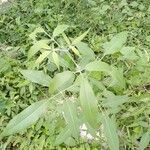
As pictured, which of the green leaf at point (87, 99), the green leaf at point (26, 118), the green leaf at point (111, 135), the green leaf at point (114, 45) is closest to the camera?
the green leaf at point (87, 99)

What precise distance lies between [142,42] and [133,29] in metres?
0.26

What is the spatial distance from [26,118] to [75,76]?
0.33 meters

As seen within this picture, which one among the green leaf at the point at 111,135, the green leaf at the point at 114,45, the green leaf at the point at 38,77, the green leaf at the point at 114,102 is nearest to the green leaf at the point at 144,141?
the green leaf at the point at 114,102

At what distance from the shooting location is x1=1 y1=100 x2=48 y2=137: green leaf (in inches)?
60.2

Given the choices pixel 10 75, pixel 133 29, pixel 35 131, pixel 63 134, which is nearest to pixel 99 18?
pixel 133 29

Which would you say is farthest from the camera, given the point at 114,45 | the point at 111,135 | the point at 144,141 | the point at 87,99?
the point at 144,141

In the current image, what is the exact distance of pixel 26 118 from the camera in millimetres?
1535

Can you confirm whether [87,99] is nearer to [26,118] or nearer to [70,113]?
[70,113]

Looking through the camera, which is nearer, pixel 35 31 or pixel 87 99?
pixel 87 99

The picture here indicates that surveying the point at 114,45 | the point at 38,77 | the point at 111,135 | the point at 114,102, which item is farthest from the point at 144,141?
the point at 38,77

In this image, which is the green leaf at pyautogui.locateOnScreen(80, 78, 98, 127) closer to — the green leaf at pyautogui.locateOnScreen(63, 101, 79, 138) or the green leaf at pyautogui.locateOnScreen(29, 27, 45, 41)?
the green leaf at pyautogui.locateOnScreen(63, 101, 79, 138)

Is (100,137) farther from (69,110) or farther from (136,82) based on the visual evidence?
(69,110)

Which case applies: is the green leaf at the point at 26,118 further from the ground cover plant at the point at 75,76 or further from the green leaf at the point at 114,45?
the green leaf at the point at 114,45

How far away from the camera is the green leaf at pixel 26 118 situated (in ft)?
5.01
